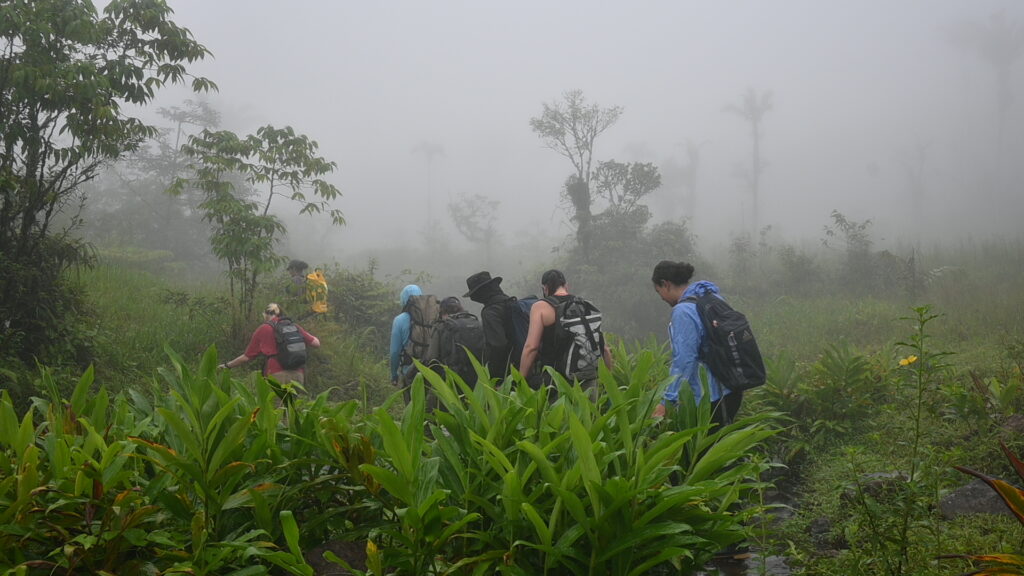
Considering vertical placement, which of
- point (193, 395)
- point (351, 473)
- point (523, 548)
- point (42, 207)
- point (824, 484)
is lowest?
point (824, 484)

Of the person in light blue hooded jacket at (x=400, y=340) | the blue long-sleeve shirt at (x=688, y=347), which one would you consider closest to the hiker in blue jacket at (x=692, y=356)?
the blue long-sleeve shirt at (x=688, y=347)

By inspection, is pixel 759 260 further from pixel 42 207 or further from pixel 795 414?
pixel 42 207

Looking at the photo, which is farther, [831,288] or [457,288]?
[457,288]

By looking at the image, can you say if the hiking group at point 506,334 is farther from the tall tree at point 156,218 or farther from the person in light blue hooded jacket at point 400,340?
the tall tree at point 156,218

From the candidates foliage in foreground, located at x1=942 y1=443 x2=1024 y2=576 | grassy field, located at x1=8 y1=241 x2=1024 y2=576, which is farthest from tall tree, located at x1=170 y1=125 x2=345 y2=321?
foliage in foreground, located at x1=942 y1=443 x2=1024 y2=576

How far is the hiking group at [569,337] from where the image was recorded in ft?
13.4

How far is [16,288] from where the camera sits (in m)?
6.57

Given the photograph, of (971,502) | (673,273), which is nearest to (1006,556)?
(971,502)

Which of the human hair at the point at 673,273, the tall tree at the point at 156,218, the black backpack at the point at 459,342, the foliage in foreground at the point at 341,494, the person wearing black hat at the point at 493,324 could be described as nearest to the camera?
the foliage in foreground at the point at 341,494

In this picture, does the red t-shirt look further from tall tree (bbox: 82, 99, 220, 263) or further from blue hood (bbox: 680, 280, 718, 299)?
tall tree (bbox: 82, 99, 220, 263)

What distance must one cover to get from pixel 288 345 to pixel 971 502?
5921 mm

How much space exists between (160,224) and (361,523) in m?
27.4

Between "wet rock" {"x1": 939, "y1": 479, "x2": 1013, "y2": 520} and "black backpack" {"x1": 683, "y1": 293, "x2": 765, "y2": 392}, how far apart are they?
1.23m

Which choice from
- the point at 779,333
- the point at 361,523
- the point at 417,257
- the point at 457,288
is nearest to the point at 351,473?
the point at 361,523
